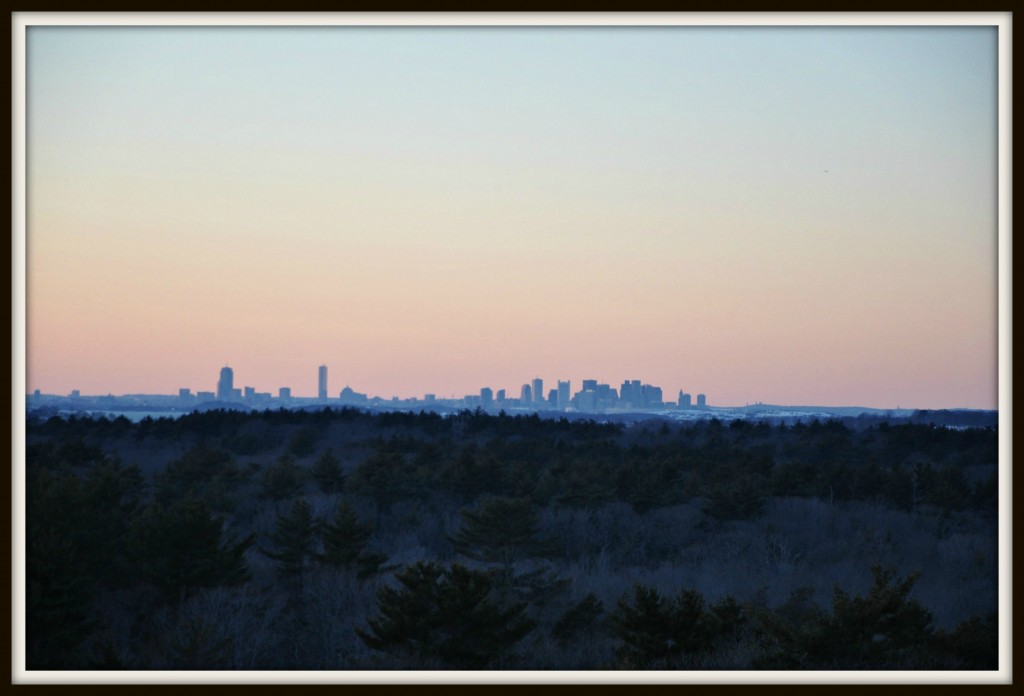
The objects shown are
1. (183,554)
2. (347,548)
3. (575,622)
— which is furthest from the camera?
(347,548)

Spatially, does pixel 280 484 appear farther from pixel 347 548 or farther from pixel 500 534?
pixel 500 534

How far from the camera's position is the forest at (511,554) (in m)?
12.3

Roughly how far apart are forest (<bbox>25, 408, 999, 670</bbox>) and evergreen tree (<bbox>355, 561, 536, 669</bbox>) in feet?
0.11

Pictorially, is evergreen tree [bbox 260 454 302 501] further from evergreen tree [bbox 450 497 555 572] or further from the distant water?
the distant water

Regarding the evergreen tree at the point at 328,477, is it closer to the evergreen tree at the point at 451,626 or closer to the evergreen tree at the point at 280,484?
the evergreen tree at the point at 280,484

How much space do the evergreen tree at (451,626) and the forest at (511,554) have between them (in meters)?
0.03

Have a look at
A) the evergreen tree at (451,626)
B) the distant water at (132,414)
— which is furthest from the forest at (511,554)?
the distant water at (132,414)

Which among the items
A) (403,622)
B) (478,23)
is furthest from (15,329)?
(403,622)

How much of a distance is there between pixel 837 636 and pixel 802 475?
2040cm

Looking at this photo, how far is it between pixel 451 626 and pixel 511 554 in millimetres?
8605

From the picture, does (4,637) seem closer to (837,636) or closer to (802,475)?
(837,636)

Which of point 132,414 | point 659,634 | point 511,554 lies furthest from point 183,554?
point 132,414

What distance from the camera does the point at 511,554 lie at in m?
20.9

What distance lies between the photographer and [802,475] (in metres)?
30.5
